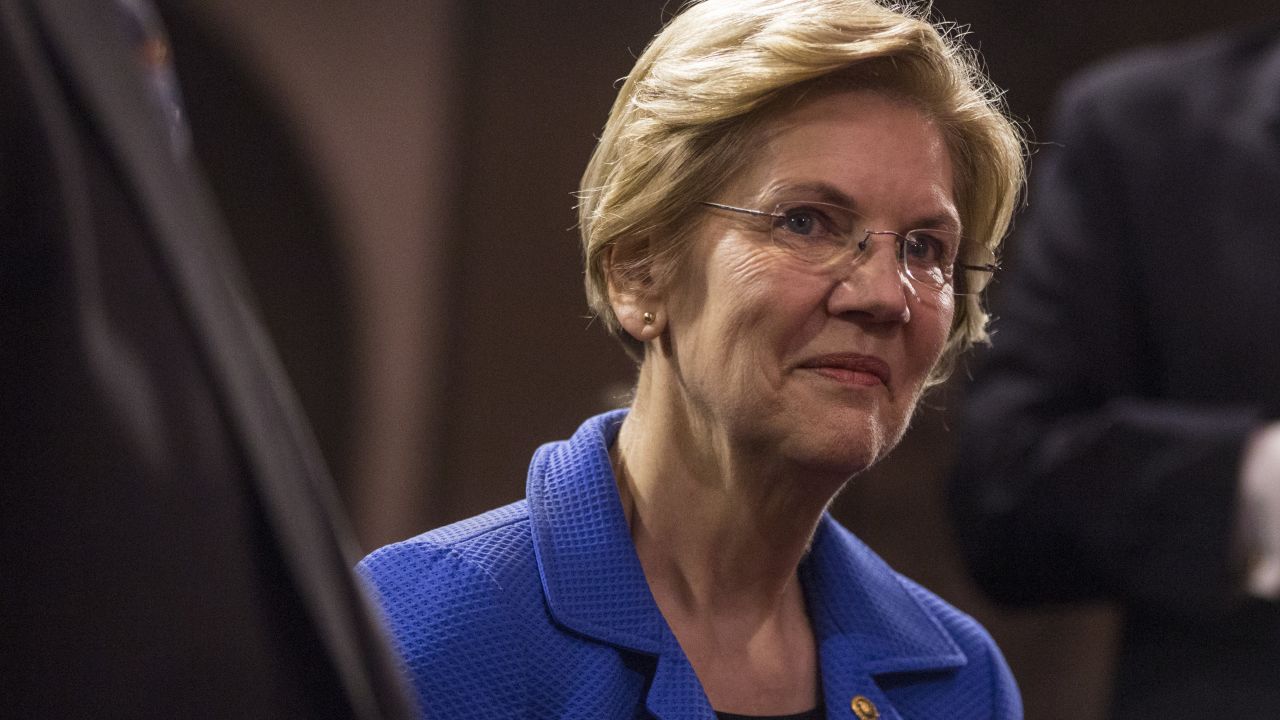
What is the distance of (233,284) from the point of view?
1.65 feet

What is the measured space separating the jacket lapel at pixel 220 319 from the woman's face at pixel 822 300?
69 centimetres

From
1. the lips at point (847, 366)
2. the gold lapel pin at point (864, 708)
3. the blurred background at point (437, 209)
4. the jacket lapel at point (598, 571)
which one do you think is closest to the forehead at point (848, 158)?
the lips at point (847, 366)

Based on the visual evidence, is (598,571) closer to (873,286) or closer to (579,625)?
(579,625)

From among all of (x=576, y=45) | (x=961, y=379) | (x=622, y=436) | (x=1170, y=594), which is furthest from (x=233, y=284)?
(x=576, y=45)

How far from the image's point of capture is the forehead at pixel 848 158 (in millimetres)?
1164

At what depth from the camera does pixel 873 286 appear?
116cm

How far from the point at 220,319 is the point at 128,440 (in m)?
0.05

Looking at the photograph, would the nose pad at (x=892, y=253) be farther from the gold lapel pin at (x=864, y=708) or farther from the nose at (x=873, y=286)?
the gold lapel pin at (x=864, y=708)

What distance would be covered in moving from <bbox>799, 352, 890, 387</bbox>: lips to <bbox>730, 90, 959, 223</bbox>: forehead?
0.37 ft

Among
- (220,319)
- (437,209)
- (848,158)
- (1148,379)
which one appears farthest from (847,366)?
(437,209)

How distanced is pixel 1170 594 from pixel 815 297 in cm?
81

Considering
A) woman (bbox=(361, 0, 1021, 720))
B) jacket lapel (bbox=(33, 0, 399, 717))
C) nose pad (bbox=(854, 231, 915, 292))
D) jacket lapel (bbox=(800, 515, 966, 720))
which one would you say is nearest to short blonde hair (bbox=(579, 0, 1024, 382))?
woman (bbox=(361, 0, 1021, 720))

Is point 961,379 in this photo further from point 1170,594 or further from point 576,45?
point 576,45

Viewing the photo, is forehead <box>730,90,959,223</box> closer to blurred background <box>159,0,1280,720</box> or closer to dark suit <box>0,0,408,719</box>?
dark suit <box>0,0,408,719</box>
